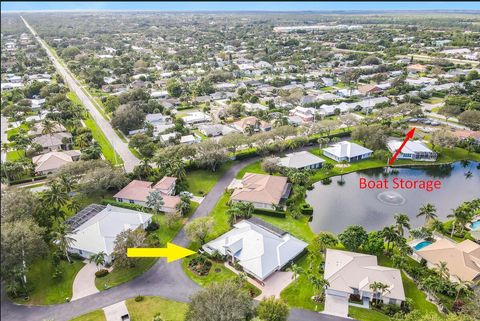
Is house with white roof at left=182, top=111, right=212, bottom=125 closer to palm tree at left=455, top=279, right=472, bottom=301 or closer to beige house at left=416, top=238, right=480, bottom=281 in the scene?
beige house at left=416, top=238, right=480, bottom=281

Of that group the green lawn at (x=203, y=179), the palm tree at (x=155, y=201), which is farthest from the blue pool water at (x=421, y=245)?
the palm tree at (x=155, y=201)

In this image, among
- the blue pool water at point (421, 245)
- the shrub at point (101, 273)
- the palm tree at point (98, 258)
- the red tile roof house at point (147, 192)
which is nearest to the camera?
the palm tree at point (98, 258)

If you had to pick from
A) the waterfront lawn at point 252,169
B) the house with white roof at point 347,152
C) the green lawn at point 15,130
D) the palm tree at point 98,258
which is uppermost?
the green lawn at point 15,130

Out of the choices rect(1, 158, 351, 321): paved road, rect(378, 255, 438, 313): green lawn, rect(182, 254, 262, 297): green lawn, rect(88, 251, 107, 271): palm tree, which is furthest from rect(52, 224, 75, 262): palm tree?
rect(378, 255, 438, 313): green lawn

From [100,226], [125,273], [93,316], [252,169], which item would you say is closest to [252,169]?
[252,169]

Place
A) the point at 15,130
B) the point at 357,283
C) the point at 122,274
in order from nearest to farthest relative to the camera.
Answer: the point at 357,283 → the point at 122,274 → the point at 15,130

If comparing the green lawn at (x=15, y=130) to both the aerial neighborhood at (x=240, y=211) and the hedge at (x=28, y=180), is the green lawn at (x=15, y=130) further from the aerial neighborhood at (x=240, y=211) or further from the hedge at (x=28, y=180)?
the hedge at (x=28, y=180)

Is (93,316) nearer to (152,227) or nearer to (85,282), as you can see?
(85,282)
